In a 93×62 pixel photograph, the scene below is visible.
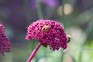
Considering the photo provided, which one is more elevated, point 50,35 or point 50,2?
point 50,2

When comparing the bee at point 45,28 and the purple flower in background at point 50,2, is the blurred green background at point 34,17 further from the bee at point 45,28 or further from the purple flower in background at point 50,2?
the bee at point 45,28

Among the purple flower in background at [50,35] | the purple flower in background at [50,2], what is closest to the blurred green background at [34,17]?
the purple flower in background at [50,2]

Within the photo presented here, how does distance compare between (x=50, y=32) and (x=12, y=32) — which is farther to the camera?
(x=12, y=32)

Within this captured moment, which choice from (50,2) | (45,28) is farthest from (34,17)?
(45,28)

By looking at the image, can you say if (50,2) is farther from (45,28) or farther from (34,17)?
(45,28)

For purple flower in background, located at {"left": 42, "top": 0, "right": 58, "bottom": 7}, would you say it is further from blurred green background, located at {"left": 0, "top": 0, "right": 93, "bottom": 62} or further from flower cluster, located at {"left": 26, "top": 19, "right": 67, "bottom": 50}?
flower cluster, located at {"left": 26, "top": 19, "right": 67, "bottom": 50}

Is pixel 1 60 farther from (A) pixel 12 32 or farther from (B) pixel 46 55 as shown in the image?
(B) pixel 46 55

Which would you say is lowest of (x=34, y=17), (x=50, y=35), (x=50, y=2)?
(x=50, y=35)

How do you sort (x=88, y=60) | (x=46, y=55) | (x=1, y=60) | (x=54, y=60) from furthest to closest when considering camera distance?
(x=1, y=60) → (x=88, y=60) → (x=54, y=60) → (x=46, y=55)

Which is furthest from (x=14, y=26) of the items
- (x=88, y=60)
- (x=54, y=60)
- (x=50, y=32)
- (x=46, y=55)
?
(x=50, y=32)

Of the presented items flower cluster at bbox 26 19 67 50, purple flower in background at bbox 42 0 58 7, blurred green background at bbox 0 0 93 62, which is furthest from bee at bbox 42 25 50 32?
purple flower in background at bbox 42 0 58 7
